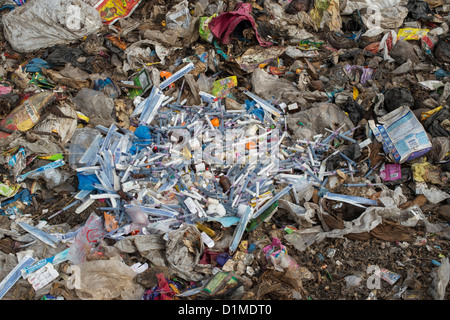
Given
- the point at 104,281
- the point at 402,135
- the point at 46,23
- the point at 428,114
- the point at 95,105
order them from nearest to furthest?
the point at 104,281
the point at 402,135
the point at 428,114
the point at 95,105
the point at 46,23

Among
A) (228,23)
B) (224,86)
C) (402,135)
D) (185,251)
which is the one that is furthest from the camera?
(228,23)

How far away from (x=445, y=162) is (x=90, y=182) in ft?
14.6

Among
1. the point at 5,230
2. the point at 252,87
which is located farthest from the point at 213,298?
the point at 252,87

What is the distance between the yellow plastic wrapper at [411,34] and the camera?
5.27m

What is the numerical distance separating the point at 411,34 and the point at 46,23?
6.01 meters

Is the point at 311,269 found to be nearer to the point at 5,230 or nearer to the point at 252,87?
the point at 252,87

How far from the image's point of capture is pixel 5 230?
3.68 meters

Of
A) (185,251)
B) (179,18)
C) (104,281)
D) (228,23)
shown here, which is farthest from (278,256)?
(179,18)

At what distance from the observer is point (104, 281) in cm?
324

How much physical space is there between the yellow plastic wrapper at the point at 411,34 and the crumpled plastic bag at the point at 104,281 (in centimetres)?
539

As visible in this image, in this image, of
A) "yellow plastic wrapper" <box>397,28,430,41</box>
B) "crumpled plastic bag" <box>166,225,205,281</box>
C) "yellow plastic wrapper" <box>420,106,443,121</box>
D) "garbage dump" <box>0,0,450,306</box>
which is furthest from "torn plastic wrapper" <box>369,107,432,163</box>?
"crumpled plastic bag" <box>166,225,205,281</box>

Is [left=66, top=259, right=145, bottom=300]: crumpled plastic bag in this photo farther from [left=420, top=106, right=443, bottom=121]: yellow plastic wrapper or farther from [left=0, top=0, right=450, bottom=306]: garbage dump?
[left=420, top=106, right=443, bottom=121]: yellow plastic wrapper

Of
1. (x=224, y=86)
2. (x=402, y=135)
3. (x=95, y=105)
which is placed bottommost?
(x=402, y=135)

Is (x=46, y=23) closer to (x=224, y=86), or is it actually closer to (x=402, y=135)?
(x=224, y=86)
